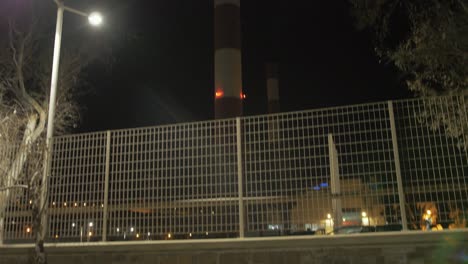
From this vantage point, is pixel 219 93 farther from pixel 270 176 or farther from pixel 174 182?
pixel 270 176

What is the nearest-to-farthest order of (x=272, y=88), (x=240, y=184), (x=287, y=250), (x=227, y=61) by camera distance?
(x=287, y=250)
(x=240, y=184)
(x=227, y=61)
(x=272, y=88)

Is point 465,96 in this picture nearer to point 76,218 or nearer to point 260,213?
point 260,213

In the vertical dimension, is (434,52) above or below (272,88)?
below

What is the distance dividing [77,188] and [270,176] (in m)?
4.28

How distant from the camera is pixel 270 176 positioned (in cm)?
847

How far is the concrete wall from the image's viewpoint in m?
7.35

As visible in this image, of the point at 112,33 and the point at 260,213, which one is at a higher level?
the point at 112,33

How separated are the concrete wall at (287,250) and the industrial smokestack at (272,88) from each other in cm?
4884

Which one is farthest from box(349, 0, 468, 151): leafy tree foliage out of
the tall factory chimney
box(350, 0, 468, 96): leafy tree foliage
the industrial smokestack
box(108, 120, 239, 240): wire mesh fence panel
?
the industrial smokestack

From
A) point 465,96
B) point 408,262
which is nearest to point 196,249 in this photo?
point 408,262

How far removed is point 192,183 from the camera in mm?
8977

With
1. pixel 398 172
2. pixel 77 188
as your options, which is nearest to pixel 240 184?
pixel 398 172

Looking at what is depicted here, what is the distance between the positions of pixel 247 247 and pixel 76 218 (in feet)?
12.4

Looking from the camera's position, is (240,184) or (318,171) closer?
(318,171)
